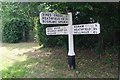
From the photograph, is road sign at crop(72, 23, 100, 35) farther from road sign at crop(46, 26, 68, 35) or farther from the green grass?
the green grass

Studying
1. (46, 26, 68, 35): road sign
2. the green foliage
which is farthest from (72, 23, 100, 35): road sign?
the green foliage

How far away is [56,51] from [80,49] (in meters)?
0.72

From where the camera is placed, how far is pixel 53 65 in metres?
5.78

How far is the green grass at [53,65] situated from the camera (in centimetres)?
511

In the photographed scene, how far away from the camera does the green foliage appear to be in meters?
10.2

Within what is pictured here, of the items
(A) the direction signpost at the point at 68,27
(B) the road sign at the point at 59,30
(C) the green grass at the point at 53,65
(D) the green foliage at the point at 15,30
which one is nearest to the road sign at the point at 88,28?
(A) the direction signpost at the point at 68,27

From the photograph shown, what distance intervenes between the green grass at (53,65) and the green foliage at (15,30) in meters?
2.79

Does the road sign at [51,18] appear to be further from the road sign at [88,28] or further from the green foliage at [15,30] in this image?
the green foliage at [15,30]

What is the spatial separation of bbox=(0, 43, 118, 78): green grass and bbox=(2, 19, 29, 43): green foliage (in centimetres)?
279

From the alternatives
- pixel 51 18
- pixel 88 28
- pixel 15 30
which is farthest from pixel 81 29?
pixel 15 30

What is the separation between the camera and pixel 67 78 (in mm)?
4859

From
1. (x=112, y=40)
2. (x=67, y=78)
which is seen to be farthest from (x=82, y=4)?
(x=112, y=40)

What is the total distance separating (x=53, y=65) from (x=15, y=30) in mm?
5318

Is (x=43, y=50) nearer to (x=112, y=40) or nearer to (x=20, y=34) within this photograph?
(x=112, y=40)
